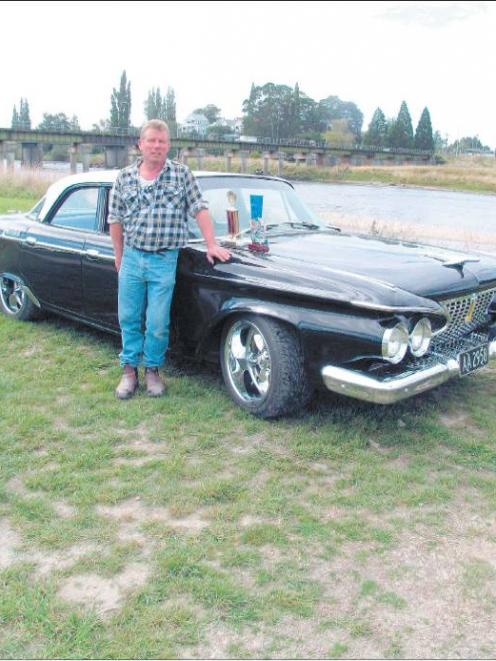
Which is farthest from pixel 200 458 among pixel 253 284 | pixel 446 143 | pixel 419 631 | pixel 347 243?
pixel 446 143

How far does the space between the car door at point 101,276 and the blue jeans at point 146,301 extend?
1.77 ft

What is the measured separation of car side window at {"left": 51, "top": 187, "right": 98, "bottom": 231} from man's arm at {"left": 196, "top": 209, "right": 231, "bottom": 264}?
1312 mm

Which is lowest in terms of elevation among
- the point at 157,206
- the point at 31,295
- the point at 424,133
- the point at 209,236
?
the point at 31,295

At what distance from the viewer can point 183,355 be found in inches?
187

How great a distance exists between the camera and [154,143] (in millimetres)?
4289

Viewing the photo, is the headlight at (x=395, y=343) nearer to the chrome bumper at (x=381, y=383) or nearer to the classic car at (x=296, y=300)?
the classic car at (x=296, y=300)

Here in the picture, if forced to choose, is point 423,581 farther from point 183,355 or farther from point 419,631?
point 183,355

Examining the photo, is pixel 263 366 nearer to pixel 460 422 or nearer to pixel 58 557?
pixel 460 422

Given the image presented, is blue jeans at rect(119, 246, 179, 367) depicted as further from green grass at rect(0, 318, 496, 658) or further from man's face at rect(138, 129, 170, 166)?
man's face at rect(138, 129, 170, 166)

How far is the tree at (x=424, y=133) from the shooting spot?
400 feet

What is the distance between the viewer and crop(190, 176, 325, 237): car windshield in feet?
16.2

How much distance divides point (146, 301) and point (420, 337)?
1831 mm

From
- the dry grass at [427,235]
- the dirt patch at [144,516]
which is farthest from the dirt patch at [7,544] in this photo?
the dry grass at [427,235]

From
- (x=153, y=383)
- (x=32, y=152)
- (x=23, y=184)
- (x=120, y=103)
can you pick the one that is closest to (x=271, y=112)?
(x=120, y=103)
